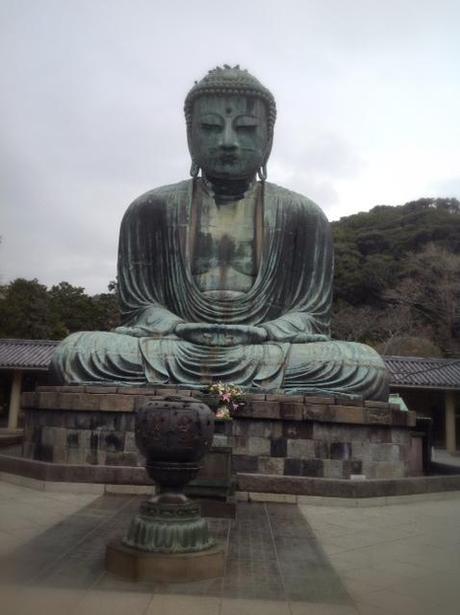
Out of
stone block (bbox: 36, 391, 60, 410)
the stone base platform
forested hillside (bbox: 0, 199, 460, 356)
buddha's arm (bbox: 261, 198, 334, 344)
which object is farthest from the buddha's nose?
forested hillside (bbox: 0, 199, 460, 356)

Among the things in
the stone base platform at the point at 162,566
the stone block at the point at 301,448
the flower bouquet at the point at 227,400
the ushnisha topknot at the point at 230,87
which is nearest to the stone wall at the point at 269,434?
the stone block at the point at 301,448

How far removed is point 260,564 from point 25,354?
18.6 m

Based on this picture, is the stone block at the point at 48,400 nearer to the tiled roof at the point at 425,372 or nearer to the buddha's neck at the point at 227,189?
the buddha's neck at the point at 227,189

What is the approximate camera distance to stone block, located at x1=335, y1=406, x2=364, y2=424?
7.54 metres

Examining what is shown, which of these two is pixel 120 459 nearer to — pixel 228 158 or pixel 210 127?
pixel 228 158

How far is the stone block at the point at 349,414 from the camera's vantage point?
7539mm

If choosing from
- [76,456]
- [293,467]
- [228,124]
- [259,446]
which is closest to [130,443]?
[76,456]

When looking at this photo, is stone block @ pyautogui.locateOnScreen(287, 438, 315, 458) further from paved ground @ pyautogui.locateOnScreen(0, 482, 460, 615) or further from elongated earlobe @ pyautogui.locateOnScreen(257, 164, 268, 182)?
elongated earlobe @ pyautogui.locateOnScreen(257, 164, 268, 182)

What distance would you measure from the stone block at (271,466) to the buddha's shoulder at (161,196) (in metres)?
4.68

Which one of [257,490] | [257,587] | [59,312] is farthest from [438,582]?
[59,312]

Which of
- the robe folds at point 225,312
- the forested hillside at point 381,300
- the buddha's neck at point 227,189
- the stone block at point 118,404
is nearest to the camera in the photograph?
the stone block at point 118,404

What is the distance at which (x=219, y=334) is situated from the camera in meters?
8.85

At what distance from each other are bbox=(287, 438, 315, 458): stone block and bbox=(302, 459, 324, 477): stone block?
0.08 meters

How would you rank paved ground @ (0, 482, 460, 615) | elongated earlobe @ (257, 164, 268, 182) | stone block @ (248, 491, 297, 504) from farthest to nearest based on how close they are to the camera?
elongated earlobe @ (257, 164, 268, 182) < stone block @ (248, 491, 297, 504) < paved ground @ (0, 482, 460, 615)
